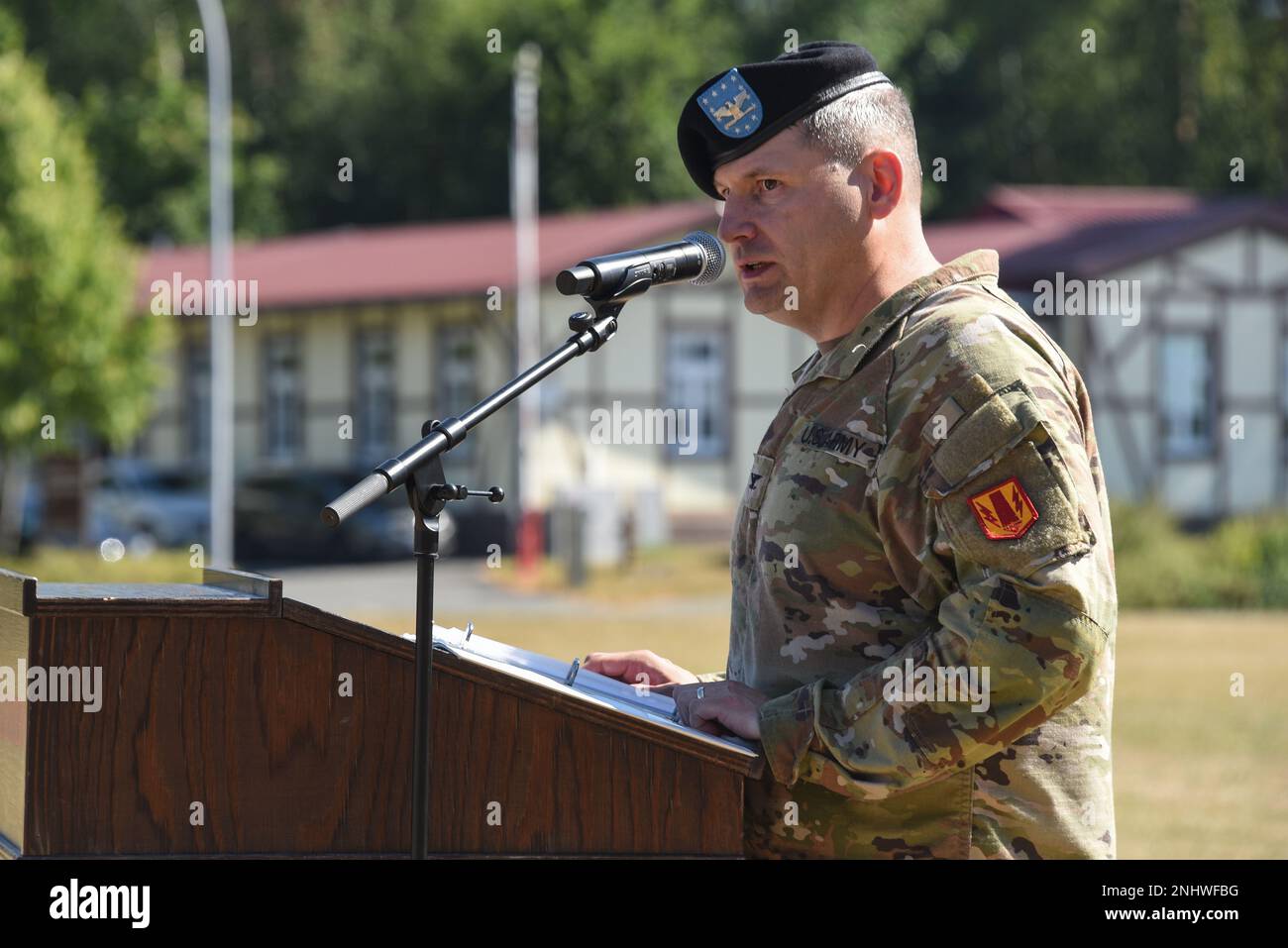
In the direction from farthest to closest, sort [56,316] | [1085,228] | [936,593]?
[1085,228] → [56,316] → [936,593]

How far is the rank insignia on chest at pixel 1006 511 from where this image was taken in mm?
2521

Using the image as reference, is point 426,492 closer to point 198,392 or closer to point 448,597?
point 448,597

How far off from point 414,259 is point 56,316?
385 inches

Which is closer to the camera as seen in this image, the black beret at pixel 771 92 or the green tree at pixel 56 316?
the black beret at pixel 771 92

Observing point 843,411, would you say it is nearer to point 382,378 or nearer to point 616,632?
point 616,632

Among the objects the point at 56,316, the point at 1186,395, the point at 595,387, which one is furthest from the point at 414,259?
the point at 1186,395

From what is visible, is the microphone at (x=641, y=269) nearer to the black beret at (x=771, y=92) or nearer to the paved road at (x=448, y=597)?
the black beret at (x=771, y=92)

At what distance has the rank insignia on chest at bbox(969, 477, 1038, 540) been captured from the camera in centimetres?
252

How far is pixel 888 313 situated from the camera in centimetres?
288

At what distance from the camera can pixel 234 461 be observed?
33781 mm

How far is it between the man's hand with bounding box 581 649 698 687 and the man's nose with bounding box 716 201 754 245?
0.70 meters

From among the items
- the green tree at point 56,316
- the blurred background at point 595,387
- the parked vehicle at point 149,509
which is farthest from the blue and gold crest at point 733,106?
the parked vehicle at point 149,509

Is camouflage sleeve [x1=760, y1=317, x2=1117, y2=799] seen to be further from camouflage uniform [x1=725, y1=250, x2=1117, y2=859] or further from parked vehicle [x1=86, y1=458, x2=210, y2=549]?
parked vehicle [x1=86, y1=458, x2=210, y2=549]
